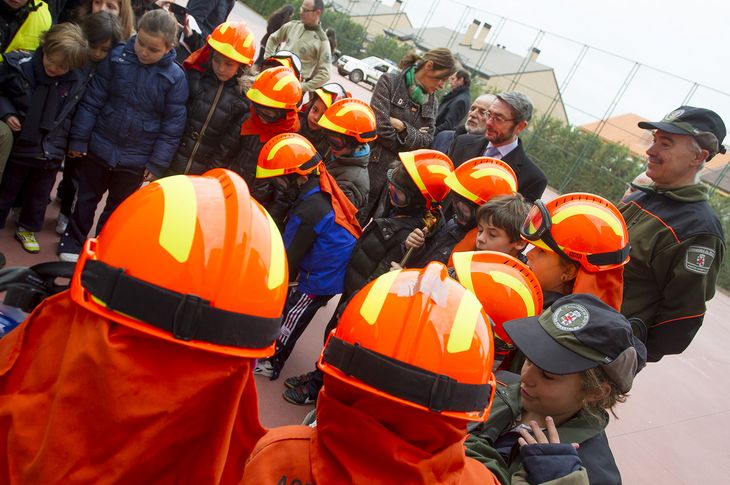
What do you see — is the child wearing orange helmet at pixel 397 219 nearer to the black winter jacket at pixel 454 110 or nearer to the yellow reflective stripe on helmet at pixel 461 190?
the yellow reflective stripe on helmet at pixel 461 190

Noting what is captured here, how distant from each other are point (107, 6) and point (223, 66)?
3.43ft

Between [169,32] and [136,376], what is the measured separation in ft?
10.9

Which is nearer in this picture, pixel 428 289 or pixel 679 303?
pixel 428 289

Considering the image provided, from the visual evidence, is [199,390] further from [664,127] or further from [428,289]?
[664,127]

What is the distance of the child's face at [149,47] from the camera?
3.64 meters

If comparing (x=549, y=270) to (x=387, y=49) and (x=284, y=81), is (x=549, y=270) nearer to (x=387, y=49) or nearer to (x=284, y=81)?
(x=284, y=81)

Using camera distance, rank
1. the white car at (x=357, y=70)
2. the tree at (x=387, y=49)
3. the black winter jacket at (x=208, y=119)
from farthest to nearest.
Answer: the tree at (x=387, y=49) < the white car at (x=357, y=70) < the black winter jacket at (x=208, y=119)

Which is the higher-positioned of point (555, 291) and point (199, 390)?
point (555, 291)

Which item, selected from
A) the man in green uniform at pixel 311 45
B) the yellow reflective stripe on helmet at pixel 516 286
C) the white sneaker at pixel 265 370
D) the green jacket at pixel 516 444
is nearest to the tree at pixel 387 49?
the man in green uniform at pixel 311 45

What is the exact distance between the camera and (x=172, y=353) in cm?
105

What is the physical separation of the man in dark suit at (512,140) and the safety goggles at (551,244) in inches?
64.5

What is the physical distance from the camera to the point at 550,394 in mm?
1825

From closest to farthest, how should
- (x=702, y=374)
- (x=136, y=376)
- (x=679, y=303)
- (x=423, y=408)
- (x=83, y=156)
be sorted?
(x=136, y=376), (x=423, y=408), (x=679, y=303), (x=83, y=156), (x=702, y=374)

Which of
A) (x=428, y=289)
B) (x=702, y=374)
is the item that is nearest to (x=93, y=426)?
(x=428, y=289)
